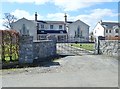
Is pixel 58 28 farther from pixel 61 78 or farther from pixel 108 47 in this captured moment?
pixel 61 78

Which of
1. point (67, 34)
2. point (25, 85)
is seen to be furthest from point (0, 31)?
point (67, 34)

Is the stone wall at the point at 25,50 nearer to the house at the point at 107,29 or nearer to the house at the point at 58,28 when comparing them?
the house at the point at 58,28

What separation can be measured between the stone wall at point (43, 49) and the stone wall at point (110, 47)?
4.08 metres

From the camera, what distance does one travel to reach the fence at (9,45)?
50.8 ft

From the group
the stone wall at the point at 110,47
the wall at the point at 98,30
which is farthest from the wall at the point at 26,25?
the stone wall at the point at 110,47

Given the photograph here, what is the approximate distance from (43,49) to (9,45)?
3.76 meters

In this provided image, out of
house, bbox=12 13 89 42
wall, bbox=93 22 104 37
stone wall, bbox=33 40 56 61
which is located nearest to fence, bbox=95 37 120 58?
stone wall, bbox=33 40 56 61

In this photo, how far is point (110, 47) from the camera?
19.9m

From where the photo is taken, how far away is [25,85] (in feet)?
30.2

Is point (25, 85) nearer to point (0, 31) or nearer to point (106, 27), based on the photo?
point (0, 31)

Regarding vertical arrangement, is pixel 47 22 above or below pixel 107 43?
above

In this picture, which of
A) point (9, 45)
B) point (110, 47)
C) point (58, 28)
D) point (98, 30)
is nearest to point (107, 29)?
point (98, 30)

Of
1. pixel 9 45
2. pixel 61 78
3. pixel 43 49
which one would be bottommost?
pixel 61 78

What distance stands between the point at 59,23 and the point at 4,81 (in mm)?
59701
